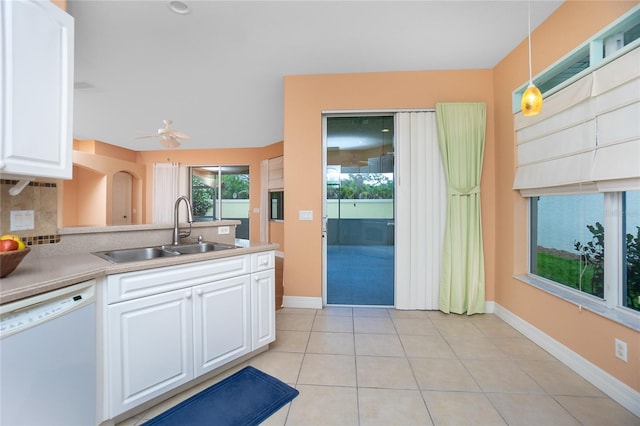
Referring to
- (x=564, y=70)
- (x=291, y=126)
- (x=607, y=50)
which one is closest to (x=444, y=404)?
(x=607, y=50)

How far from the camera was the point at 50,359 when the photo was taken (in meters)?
1.13

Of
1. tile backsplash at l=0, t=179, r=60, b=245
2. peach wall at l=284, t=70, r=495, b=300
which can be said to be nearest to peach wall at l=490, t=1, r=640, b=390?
peach wall at l=284, t=70, r=495, b=300

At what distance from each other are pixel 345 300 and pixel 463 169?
2.05m

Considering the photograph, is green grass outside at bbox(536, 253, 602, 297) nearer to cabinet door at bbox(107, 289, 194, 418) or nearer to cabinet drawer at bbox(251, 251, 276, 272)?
cabinet drawer at bbox(251, 251, 276, 272)

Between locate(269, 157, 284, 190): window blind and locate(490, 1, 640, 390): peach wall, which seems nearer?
locate(490, 1, 640, 390): peach wall

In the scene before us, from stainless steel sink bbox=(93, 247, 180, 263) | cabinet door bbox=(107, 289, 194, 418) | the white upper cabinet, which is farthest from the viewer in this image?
stainless steel sink bbox=(93, 247, 180, 263)

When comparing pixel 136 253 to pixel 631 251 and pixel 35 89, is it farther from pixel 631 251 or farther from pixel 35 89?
pixel 631 251

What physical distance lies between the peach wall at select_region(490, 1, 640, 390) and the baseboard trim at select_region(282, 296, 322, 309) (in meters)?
2.01

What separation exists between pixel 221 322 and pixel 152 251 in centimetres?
75

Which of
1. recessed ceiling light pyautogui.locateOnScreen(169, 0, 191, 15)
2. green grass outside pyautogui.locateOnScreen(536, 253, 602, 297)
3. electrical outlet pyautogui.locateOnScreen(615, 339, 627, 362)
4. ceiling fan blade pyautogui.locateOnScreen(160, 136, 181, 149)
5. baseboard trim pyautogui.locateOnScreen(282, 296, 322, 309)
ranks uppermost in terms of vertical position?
recessed ceiling light pyautogui.locateOnScreen(169, 0, 191, 15)

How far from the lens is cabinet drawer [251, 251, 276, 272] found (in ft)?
6.71

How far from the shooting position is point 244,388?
1.76m

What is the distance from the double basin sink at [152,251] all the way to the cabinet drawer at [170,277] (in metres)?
0.23

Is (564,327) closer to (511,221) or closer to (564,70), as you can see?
(511,221)
